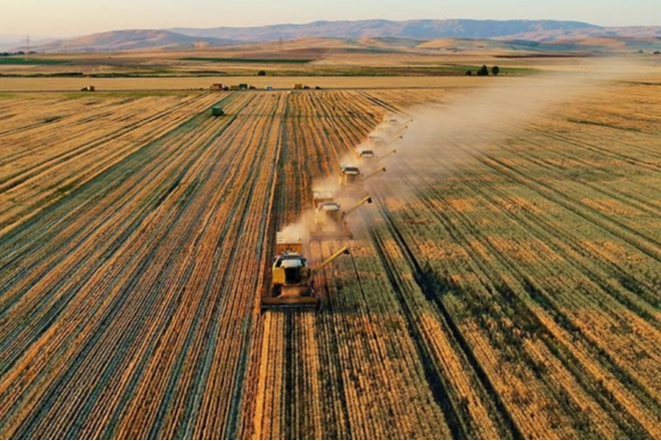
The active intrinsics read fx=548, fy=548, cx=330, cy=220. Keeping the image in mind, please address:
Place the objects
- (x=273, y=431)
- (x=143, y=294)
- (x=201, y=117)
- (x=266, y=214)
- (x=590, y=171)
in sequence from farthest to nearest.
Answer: (x=201, y=117) → (x=590, y=171) → (x=266, y=214) → (x=143, y=294) → (x=273, y=431)

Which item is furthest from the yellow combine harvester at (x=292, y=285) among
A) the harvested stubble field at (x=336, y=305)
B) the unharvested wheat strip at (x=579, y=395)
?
the unharvested wheat strip at (x=579, y=395)

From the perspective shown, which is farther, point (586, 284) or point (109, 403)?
point (586, 284)

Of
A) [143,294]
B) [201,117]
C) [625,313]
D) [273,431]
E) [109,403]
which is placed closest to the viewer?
[273,431]

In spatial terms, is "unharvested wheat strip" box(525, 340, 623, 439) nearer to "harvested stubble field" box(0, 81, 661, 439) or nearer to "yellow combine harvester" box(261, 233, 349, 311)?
"harvested stubble field" box(0, 81, 661, 439)

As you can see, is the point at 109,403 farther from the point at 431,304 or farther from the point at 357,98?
the point at 357,98

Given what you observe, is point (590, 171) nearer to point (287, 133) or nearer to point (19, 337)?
point (287, 133)

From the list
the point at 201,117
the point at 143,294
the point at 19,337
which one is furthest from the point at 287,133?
the point at 19,337

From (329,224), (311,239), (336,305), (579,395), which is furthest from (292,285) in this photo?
(579,395)
